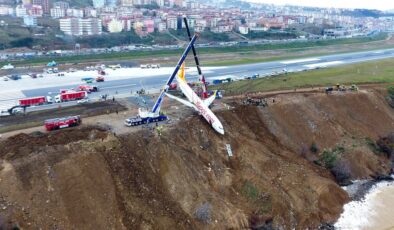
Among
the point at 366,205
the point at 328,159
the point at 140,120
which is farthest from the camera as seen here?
the point at 328,159

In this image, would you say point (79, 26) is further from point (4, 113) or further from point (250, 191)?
point (250, 191)

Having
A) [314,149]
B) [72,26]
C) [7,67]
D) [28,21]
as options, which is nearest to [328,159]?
[314,149]

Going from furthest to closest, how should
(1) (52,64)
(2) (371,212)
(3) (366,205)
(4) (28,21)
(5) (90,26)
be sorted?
(5) (90,26) → (4) (28,21) → (1) (52,64) → (3) (366,205) → (2) (371,212)

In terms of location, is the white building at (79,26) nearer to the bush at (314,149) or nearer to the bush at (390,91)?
the bush at (390,91)

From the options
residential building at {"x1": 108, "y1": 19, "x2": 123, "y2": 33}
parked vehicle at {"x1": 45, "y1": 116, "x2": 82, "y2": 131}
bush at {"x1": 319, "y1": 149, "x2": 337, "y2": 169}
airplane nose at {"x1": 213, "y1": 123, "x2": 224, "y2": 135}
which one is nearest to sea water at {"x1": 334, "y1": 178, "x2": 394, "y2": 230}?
bush at {"x1": 319, "y1": 149, "x2": 337, "y2": 169}

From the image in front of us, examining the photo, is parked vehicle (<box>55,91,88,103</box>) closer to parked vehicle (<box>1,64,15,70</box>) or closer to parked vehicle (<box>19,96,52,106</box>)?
parked vehicle (<box>19,96,52,106</box>)

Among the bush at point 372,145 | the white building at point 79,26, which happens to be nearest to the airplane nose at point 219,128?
the bush at point 372,145
